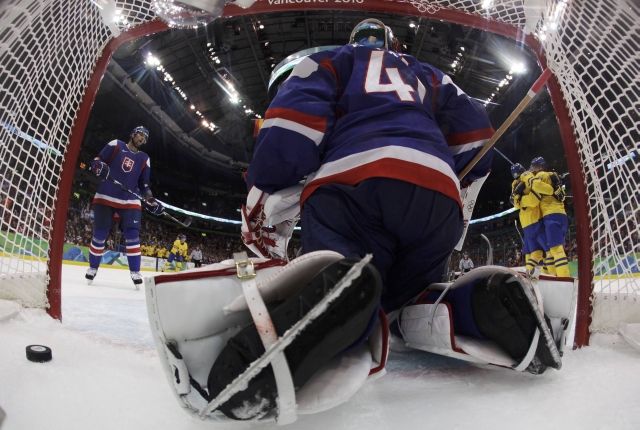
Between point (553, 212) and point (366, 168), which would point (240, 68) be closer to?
point (553, 212)

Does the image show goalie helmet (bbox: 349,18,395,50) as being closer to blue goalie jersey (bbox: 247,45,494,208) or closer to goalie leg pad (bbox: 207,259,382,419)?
blue goalie jersey (bbox: 247,45,494,208)

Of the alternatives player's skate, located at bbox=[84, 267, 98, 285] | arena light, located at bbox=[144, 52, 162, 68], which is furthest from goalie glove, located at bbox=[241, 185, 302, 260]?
arena light, located at bbox=[144, 52, 162, 68]

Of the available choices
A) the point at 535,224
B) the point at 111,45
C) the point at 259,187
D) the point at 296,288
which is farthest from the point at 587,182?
the point at 535,224

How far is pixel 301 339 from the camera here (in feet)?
1.67

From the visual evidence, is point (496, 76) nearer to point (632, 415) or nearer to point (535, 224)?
point (535, 224)

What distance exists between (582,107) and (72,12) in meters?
1.72

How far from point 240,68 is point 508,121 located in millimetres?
10109

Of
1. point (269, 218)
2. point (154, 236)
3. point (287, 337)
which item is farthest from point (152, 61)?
point (287, 337)

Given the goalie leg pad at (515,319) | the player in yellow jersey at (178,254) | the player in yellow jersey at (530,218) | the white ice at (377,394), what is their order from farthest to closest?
the player in yellow jersey at (178,254)
the player in yellow jersey at (530,218)
the goalie leg pad at (515,319)
the white ice at (377,394)

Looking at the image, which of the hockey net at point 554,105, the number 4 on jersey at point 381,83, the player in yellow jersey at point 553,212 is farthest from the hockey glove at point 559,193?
the number 4 on jersey at point 381,83

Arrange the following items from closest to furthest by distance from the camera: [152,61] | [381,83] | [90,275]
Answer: [381,83]
[90,275]
[152,61]

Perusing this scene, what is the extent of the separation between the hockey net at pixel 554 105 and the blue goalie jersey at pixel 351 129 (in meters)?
0.61

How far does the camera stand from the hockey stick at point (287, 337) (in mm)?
485

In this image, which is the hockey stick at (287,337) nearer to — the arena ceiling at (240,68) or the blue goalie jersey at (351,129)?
the blue goalie jersey at (351,129)
